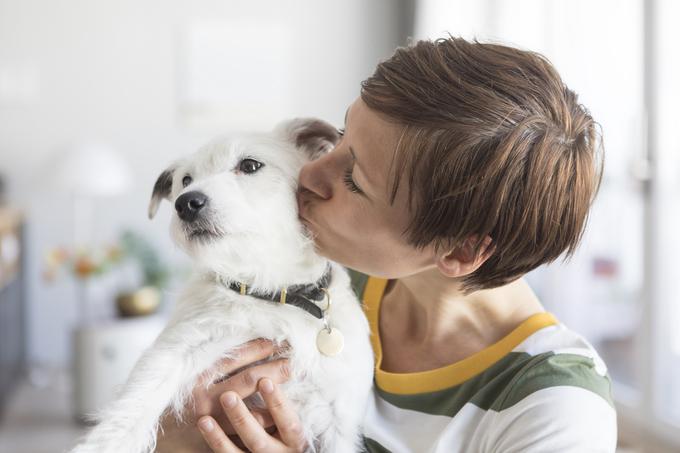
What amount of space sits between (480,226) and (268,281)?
17.1 inches

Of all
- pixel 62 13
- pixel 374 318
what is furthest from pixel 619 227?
pixel 62 13

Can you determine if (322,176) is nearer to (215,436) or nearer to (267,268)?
(267,268)

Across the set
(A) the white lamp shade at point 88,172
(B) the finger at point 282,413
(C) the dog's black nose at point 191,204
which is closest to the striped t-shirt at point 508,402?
(B) the finger at point 282,413

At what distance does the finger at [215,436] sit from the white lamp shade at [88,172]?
10.9ft

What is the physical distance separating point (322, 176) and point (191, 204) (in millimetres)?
226

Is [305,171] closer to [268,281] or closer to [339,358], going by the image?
[268,281]

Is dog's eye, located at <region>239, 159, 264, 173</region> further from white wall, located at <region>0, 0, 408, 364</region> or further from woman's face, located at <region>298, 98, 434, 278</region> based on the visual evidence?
white wall, located at <region>0, 0, 408, 364</region>

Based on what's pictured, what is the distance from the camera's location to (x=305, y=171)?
3.71ft

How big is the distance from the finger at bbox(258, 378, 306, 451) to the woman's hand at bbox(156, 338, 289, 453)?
3 centimetres

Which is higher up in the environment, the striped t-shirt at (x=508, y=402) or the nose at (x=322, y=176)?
the nose at (x=322, y=176)

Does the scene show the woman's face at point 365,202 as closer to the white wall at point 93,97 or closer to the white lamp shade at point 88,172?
the white lamp shade at point 88,172

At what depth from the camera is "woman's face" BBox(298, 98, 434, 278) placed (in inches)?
38.4

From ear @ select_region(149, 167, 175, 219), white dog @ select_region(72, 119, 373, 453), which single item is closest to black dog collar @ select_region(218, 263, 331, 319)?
white dog @ select_region(72, 119, 373, 453)

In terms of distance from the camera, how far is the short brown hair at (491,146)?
35.1 inches
